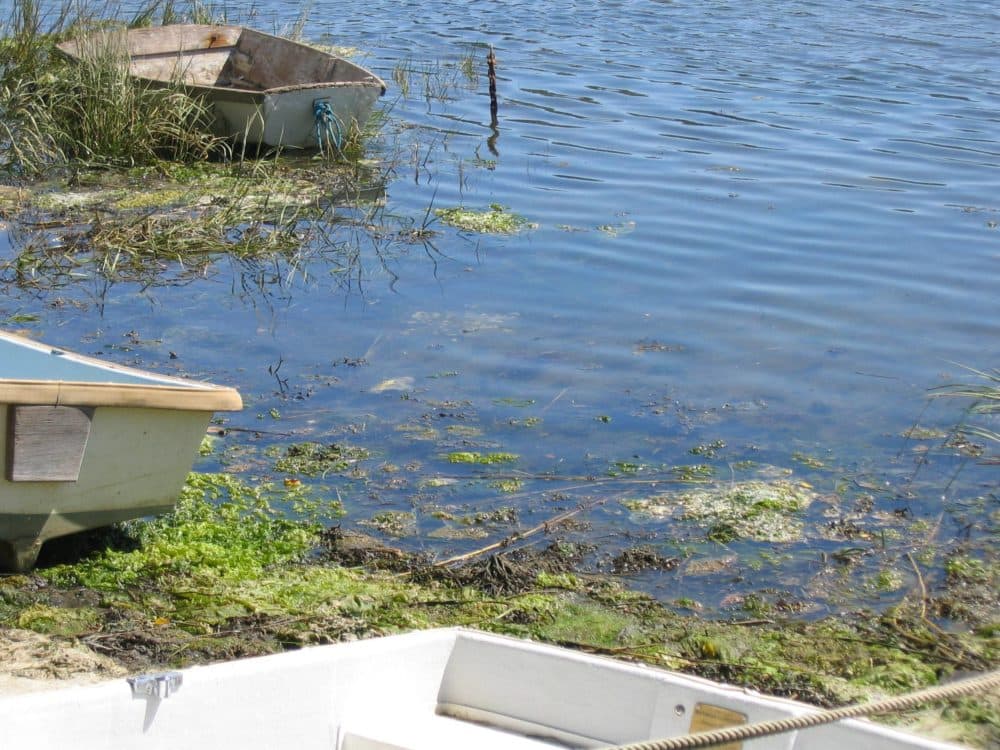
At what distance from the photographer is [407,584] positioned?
4.90 meters

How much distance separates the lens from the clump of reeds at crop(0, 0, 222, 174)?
32.9 feet

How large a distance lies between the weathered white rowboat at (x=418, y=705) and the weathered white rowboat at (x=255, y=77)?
7.80 m

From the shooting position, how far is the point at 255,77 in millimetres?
12328

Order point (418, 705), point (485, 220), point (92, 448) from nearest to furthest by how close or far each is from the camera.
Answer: point (418, 705), point (92, 448), point (485, 220)

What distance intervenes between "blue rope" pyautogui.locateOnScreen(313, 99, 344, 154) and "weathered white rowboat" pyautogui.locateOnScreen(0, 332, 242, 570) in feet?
19.7

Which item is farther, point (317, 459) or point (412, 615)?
point (317, 459)

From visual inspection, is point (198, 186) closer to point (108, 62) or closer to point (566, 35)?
point (108, 62)

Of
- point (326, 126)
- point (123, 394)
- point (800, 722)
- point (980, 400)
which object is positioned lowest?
point (980, 400)

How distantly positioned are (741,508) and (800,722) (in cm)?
274

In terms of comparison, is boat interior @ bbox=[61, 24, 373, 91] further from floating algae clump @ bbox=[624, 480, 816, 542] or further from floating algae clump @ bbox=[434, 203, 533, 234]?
floating algae clump @ bbox=[624, 480, 816, 542]

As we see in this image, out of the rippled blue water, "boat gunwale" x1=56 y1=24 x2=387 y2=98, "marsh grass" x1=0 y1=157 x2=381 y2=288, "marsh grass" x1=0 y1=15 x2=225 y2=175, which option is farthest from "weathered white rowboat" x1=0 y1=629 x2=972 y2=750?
"boat gunwale" x1=56 y1=24 x2=387 y2=98

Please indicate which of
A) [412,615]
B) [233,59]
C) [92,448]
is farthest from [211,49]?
[412,615]

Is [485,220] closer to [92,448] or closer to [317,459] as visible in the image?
[317,459]

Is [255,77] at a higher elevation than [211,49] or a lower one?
lower
